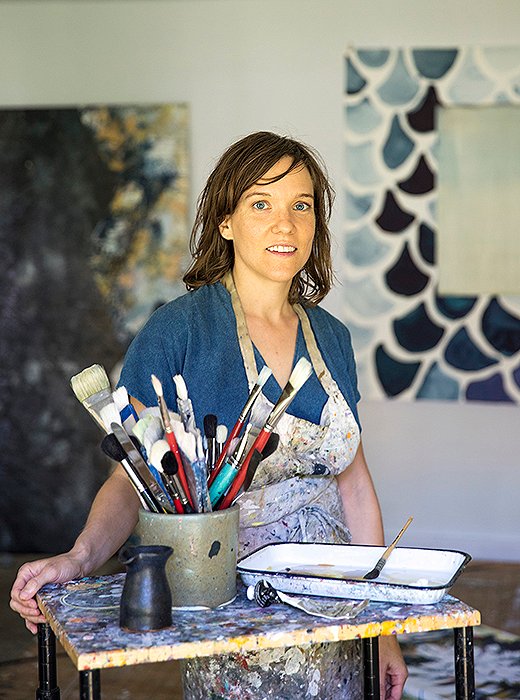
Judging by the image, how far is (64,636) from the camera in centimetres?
142

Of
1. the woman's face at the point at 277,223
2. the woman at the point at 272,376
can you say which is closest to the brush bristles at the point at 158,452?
the woman at the point at 272,376

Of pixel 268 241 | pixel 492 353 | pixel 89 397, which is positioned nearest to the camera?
pixel 89 397

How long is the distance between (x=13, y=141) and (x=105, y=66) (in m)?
0.58

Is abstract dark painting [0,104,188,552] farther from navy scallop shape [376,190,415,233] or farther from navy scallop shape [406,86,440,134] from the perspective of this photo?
navy scallop shape [406,86,440,134]

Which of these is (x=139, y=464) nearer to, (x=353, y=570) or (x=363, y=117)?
(x=353, y=570)

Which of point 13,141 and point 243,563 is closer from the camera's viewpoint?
point 243,563

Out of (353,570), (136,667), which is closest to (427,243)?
(136,667)

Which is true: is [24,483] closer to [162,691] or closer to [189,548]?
[162,691]

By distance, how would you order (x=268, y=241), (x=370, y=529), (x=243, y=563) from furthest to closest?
(x=370, y=529) < (x=268, y=241) < (x=243, y=563)

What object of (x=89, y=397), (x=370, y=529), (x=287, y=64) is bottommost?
(x=370, y=529)

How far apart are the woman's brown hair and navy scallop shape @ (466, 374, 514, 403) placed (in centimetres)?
302

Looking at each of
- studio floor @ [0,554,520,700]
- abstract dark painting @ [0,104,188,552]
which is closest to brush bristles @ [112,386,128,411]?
studio floor @ [0,554,520,700]

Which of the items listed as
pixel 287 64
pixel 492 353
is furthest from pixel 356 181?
pixel 492 353

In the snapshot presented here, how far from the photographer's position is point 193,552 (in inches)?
59.3
